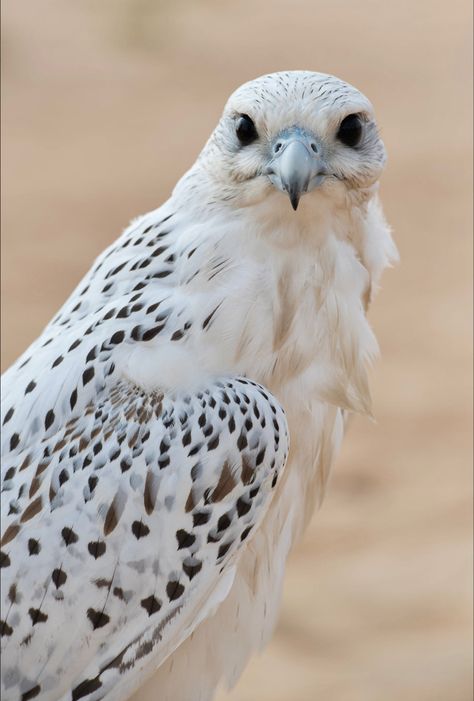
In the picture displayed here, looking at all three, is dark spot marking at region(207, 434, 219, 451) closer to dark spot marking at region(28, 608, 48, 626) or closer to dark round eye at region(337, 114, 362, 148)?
dark spot marking at region(28, 608, 48, 626)

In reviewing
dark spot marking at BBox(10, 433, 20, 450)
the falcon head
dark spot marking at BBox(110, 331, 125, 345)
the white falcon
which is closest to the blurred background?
the white falcon

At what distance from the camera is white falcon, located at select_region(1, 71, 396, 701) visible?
2.40 m

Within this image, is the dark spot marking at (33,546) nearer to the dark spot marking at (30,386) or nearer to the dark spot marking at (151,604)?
the dark spot marking at (151,604)

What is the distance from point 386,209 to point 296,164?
5.18 metres

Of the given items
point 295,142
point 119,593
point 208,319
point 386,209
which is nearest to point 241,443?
point 208,319

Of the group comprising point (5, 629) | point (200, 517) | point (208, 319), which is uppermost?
point (208, 319)

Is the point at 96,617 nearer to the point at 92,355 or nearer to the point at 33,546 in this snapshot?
the point at 33,546

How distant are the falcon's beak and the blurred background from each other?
232cm

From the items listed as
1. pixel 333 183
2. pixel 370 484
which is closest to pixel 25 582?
pixel 333 183

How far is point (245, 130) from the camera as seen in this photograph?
2.46 meters

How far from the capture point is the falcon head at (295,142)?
2.34m

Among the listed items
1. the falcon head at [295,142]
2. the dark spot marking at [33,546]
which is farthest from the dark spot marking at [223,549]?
Result: the falcon head at [295,142]

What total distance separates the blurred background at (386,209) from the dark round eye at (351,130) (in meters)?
2.29

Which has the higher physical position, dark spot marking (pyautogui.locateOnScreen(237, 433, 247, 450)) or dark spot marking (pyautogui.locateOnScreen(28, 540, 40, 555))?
dark spot marking (pyautogui.locateOnScreen(237, 433, 247, 450))
